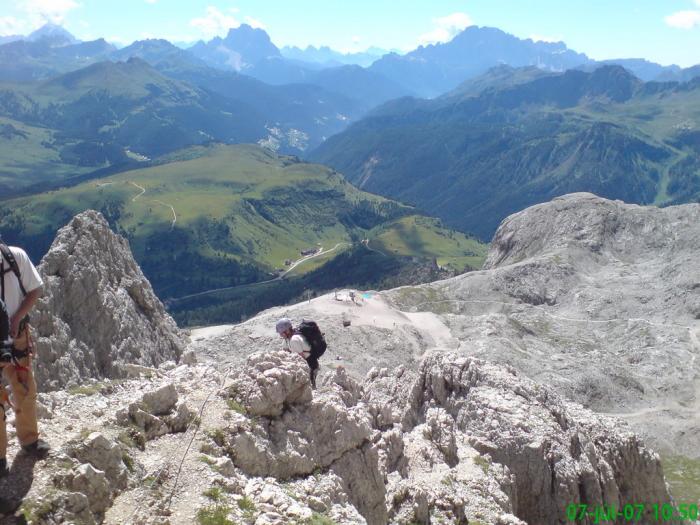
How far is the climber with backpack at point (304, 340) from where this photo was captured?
1184 inches

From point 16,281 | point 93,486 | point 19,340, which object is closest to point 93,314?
point 19,340

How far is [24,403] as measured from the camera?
17484mm

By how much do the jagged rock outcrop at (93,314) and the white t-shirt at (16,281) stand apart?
81.8ft

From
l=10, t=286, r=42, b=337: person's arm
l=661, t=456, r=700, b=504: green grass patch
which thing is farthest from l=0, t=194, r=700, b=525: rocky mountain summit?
l=10, t=286, r=42, b=337: person's arm

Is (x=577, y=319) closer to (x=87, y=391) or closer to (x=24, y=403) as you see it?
(x=87, y=391)

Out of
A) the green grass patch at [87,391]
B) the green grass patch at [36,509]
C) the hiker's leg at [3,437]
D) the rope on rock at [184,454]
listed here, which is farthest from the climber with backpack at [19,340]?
the green grass patch at [87,391]

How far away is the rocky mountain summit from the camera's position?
1947 cm

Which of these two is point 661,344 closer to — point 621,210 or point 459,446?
point 621,210

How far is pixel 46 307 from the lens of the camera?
1757 inches

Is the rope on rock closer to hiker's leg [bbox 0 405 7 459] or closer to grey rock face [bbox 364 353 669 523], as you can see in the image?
hiker's leg [bbox 0 405 7 459]

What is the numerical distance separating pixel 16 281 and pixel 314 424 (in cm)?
1426

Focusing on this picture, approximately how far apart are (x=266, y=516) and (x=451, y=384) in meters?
29.4

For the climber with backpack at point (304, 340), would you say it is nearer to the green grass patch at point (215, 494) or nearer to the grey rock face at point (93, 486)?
the green grass patch at point (215, 494)

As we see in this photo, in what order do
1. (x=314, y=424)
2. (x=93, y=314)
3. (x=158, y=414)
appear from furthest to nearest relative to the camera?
(x=93, y=314) < (x=314, y=424) < (x=158, y=414)
